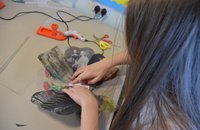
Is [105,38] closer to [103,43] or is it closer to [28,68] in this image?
[103,43]

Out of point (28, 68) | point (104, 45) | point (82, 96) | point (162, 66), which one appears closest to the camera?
point (162, 66)

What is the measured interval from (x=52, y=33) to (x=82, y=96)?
0.36 m

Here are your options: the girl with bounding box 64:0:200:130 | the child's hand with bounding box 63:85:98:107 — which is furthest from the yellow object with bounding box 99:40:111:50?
the girl with bounding box 64:0:200:130

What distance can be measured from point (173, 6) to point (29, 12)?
0.81m

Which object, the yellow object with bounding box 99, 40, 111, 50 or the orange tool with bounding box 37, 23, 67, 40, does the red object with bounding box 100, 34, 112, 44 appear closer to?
the yellow object with bounding box 99, 40, 111, 50

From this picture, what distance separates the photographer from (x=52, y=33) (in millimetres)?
1094

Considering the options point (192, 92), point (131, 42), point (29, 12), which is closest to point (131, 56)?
point (131, 42)

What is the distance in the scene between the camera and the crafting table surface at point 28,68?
0.83m

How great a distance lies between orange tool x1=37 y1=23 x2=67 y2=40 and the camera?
3.56ft

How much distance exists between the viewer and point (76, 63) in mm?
990

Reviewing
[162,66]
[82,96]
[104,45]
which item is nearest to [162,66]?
[162,66]

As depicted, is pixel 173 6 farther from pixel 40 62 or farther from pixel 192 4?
pixel 40 62

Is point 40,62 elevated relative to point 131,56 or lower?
lower

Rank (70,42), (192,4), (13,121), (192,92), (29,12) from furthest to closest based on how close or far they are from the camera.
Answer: (29,12)
(70,42)
(13,121)
(192,92)
(192,4)
